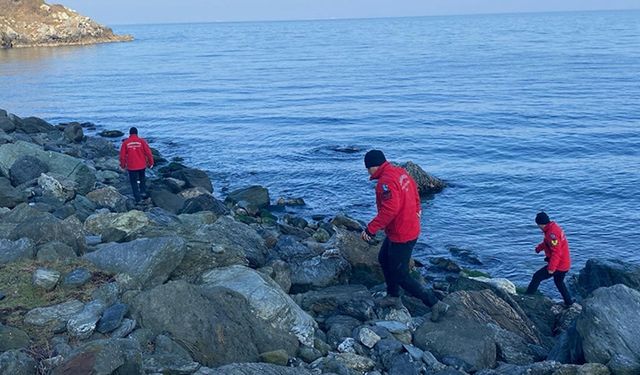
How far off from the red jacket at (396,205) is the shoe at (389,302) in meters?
1.03

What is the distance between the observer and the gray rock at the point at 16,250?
413 inches

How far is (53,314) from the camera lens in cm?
897

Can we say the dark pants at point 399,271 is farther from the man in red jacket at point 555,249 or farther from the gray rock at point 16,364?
the gray rock at point 16,364

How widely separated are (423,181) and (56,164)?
12.6m

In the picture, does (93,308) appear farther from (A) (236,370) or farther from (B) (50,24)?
(B) (50,24)

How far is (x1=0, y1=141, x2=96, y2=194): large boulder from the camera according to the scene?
2005cm

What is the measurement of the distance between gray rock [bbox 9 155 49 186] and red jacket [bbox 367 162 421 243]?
12789mm

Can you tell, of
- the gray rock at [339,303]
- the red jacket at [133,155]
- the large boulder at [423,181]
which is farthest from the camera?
the large boulder at [423,181]

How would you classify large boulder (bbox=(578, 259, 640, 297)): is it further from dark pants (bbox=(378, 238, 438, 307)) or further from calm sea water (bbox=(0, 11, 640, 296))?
dark pants (bbox=(378, 238, 438, 307))

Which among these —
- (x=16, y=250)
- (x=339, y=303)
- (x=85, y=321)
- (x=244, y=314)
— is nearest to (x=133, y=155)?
(x=16, y=250)

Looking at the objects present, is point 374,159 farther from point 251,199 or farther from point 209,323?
point 251,199

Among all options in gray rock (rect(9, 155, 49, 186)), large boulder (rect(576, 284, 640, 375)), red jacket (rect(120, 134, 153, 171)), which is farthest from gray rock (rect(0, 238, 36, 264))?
gray rock (rect(9, 155, 49, 186))

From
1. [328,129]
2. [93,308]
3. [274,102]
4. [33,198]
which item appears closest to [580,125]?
[328,129]

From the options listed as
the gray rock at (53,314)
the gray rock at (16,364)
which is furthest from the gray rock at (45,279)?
the gray rock at (16,364)
